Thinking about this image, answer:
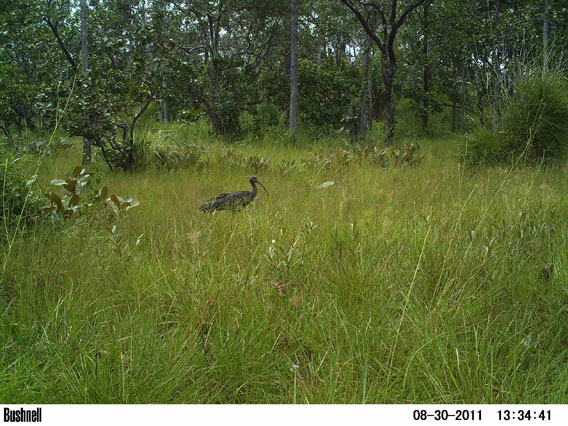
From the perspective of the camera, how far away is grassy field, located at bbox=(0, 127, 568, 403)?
64.6 inches

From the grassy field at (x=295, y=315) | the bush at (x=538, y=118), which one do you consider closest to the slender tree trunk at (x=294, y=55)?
the bush at (x=538, y=118)

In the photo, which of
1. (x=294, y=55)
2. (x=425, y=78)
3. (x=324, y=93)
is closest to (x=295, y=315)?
(x=294, y=55)

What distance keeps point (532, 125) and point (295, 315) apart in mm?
6487

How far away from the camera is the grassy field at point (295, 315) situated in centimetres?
164

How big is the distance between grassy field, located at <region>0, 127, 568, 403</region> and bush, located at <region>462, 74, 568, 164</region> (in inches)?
158

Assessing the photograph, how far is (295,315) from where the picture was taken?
6.95ft

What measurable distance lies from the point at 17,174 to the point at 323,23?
53.7ft

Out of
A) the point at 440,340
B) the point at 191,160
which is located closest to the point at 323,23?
the point at 191,160

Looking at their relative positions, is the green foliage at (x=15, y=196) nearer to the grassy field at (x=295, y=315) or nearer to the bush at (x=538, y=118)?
the grassy field at (x=295, y=315)

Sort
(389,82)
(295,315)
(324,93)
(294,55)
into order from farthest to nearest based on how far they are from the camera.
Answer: (324,93), (294,55), (389,82), (295,315)

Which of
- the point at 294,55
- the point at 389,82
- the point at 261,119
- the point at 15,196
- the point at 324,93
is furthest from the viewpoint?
the point at 324,93

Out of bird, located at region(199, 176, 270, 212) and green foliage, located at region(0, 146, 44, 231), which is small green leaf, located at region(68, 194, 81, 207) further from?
bird, located at region(199, 176, 270, 212)

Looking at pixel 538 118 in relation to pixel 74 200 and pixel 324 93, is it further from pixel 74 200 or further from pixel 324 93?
pixel 324 93

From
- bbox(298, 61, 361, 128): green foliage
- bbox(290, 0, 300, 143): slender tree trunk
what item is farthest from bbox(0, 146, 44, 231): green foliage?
bbox(298, 61, 361, 128): green foliage
